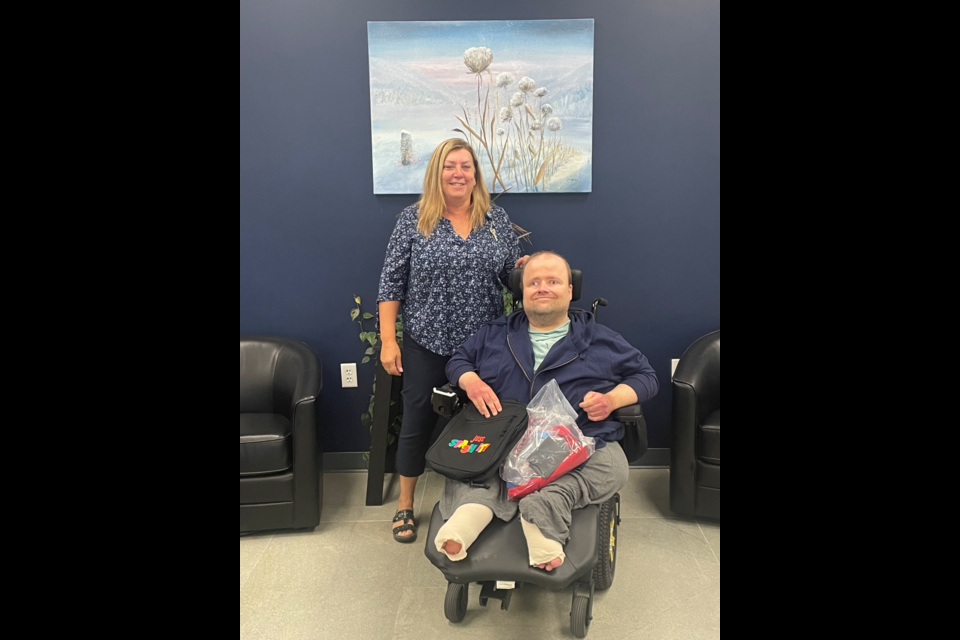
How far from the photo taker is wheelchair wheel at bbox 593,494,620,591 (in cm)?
201

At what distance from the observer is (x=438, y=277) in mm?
2436

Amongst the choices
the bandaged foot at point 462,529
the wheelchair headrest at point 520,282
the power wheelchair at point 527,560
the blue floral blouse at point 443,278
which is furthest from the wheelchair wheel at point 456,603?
the wheelchair headrest at point 520,282

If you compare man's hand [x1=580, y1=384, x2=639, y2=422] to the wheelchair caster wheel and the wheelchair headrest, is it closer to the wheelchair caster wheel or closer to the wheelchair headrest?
the wheelchair headrest

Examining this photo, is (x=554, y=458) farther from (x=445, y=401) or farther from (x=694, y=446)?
(x=694, y=446)

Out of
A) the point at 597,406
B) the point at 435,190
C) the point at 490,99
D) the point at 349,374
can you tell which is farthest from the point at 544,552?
the point at 490,99

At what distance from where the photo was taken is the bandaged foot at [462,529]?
69.2 inches

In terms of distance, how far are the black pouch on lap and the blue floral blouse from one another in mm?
447

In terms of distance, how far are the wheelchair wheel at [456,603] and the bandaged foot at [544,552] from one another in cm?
39

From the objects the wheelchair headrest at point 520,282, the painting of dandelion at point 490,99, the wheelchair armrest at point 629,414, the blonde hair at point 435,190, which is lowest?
the wheelchair armrest at point 629,414

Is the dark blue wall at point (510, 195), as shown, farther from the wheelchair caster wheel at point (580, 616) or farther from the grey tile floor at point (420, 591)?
the wheelchair caster wheel at point (580, 616)

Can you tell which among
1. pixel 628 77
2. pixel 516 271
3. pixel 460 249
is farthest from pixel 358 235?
pixel 628 77

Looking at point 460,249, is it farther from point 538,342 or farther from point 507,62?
point 507,62

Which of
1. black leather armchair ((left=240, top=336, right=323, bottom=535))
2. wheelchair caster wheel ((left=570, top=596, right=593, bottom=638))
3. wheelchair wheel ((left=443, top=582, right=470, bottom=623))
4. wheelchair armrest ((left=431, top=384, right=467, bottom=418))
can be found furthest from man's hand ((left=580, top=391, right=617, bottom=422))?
black leather armchair ((left=240, top=336, right=323, bottom=535))

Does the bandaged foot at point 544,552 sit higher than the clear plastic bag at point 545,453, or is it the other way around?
the clear plastic bag at point 545,453
